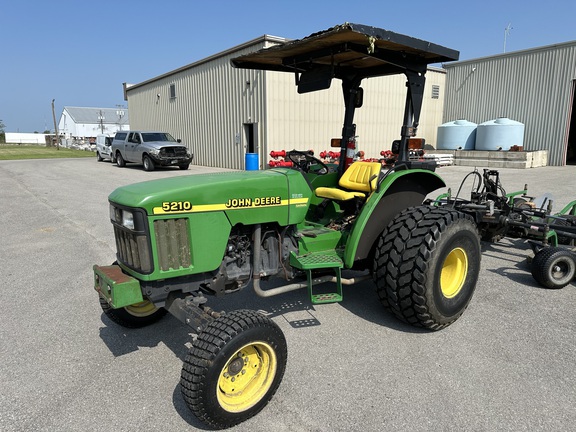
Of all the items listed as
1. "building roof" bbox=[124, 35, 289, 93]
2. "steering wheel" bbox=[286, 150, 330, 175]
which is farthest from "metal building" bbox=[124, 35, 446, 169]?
"steering wheel" bbox=[286, 150, 330, 175]

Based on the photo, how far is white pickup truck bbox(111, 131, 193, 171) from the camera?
17.4 metres

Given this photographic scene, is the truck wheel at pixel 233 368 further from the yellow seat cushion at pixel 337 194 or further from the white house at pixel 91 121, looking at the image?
the white house at pixel 91 121

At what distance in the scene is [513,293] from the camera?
4289 mm

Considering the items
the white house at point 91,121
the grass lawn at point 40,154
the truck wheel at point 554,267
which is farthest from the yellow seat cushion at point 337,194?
the white house at point 91,121

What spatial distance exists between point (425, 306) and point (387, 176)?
112 cm

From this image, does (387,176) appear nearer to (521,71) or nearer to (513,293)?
(513,293)

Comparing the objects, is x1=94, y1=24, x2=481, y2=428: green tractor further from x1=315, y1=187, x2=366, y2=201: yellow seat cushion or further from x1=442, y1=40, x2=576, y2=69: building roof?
x1=442, y1=40, x2=576, y2=69: building roof

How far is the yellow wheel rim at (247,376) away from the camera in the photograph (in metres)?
2.47

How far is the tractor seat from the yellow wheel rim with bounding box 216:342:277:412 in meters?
1.57

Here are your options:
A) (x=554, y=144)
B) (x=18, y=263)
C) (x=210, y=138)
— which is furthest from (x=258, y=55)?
(x=554, y=144)

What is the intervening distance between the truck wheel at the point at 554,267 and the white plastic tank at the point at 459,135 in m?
17.5

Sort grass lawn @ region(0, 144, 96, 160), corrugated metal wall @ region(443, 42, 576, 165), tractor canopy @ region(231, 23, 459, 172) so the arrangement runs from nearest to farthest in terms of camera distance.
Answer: tractor canopy @ region(231, 23, 459, 172), corrugated metal wall @ region(443, 42, 576, 165), grass lawn @ region(0, 144, 96, 160)

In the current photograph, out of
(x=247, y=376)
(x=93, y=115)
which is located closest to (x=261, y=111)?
(x=247, y=376)

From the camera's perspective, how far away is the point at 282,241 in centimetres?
344
